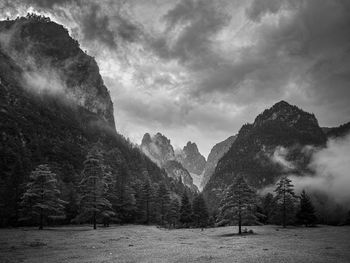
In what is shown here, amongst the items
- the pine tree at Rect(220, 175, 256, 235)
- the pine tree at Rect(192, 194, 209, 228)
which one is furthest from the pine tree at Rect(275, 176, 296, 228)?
the pine tree at Rect(192, 194, 209, 228)

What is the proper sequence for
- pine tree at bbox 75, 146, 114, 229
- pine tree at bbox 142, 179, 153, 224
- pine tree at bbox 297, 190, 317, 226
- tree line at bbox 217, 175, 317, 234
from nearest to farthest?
1. pine tree at bbox 75, 146, 114, 229
2. tree line at bbox 217, 175, 317, 234
3. pine tree at bbox 297, 190, 317, 226
4. pine tree at bbox 142, 179, 153, 224

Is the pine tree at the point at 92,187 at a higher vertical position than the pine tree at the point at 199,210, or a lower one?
higher

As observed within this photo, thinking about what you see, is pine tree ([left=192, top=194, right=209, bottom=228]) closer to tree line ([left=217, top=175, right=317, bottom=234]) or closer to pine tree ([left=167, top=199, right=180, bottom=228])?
pine tree ([left=167, top=199, right=180, bottom=228])

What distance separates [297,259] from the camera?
24141mm

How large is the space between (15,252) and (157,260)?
1306 cm

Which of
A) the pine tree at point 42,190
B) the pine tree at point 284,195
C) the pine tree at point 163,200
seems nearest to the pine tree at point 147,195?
the pine tree at point 163,200

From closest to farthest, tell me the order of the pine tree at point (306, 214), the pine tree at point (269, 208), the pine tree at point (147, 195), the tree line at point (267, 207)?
1. the tree line at point (267, 207)
2. the pine tree at point (306, 214)
3. the pine tree at point (147, 195)
4. the pine tree at point (269, 208)

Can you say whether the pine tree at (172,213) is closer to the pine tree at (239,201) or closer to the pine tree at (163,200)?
the pine tree at (163,200)

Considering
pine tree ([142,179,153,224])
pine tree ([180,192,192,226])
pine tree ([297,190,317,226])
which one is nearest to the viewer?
pine tree ([297,190,317,226])

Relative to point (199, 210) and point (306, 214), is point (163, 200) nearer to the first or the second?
point (199, 210)

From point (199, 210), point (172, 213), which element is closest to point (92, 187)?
point (172, 213)

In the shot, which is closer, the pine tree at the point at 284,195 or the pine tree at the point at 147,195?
the pine tree at the point at 284,195

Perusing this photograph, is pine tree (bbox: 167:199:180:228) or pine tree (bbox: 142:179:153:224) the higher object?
pine tree (bbox: 142:179:153:224)

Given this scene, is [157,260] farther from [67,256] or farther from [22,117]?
[22,117]
